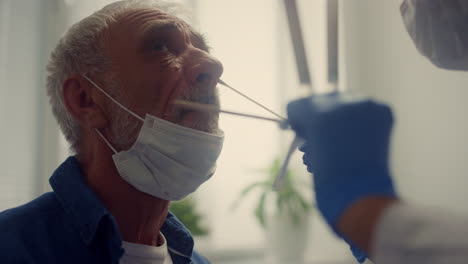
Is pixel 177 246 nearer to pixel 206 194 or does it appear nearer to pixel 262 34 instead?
pixel 206 194

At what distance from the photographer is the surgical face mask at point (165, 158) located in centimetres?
96

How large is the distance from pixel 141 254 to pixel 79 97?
0.44 m

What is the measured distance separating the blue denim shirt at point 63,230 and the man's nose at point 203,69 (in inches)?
15.0

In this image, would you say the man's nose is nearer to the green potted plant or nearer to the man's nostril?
the man's nostril

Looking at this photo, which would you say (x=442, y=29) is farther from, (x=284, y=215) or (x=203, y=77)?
(x=284, y=215)

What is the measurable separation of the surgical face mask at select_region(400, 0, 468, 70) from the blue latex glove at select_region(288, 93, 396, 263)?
0.29 meters

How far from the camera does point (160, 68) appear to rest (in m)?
1.03

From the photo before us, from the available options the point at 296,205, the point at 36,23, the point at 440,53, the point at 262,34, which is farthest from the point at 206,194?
the point at 440,53

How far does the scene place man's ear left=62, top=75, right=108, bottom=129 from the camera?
1062 millimetres

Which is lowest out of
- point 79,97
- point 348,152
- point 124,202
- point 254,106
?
point 254,106

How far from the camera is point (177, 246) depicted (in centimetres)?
118

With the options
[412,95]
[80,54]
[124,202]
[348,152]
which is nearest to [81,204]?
[124,202]

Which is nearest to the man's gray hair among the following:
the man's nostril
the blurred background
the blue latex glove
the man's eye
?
the man's eye

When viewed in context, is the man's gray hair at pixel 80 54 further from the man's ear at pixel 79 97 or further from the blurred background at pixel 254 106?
the blurred background at pixel 254 106
